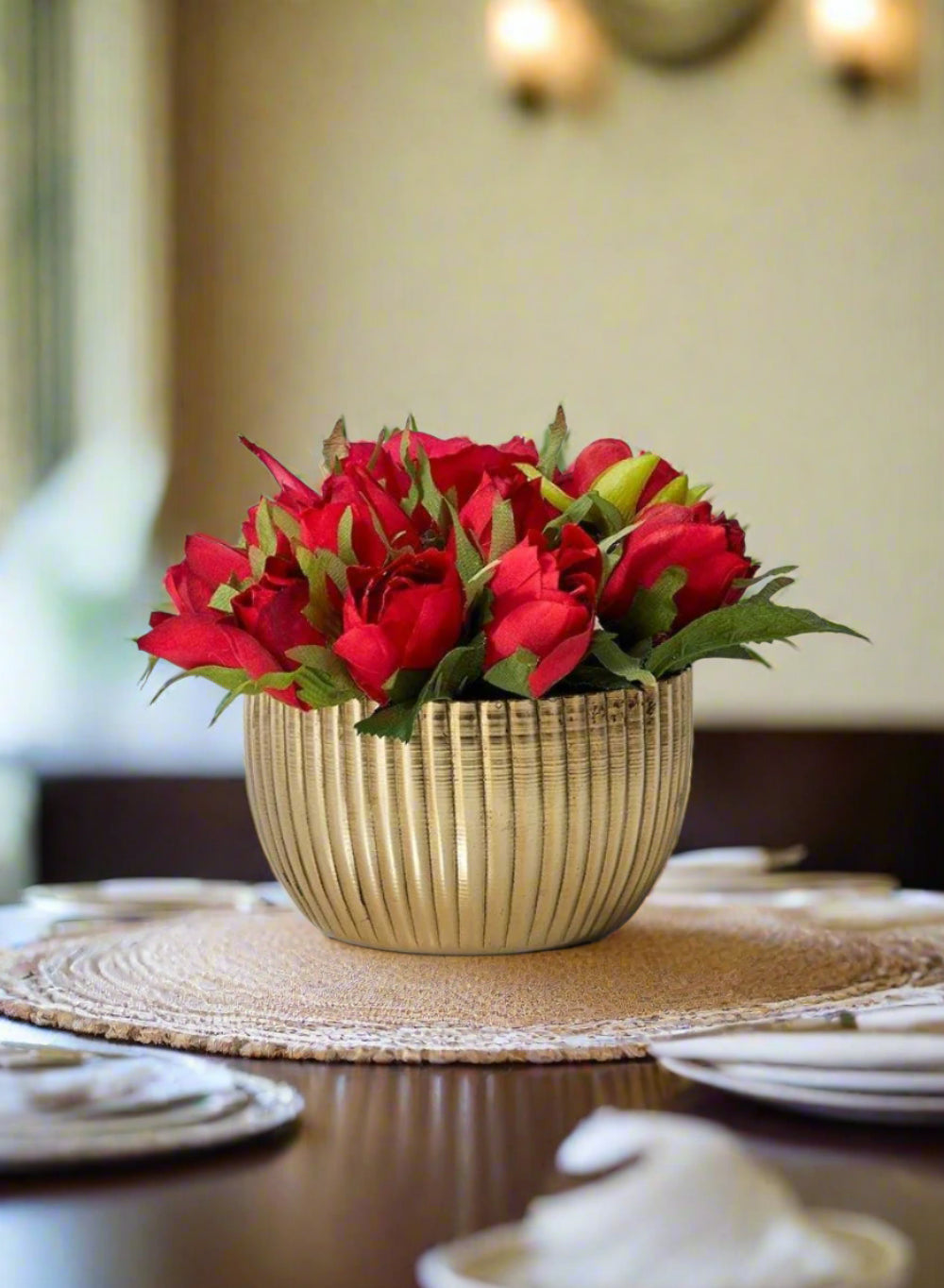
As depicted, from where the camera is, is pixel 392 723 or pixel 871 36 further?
pixel 871 36

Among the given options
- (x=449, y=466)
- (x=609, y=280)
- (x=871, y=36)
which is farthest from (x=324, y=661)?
(x=871, y=36)

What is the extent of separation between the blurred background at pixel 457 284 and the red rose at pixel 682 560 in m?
1.85

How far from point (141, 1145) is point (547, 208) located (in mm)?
2413

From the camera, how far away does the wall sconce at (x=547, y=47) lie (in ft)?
8.54

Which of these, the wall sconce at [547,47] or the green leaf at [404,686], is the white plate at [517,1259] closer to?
the green leaf at [404,686]

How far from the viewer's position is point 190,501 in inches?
107

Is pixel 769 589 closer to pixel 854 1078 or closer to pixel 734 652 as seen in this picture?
pixel 734 652

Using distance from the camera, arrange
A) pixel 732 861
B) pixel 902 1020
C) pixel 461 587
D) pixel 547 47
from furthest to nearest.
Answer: pixel 547 47 < pixel 732 861 < pixel 461 587 < pixel 902 1020

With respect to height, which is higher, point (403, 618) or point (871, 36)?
point (871, 36)

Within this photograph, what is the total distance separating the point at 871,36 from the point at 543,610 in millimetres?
2190

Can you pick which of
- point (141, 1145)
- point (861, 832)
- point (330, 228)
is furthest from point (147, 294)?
point (141, 1145)

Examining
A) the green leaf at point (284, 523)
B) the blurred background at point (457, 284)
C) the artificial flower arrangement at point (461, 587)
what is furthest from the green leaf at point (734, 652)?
the blurred background at point (457, 284)

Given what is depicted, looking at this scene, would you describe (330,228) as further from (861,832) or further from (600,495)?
(600,495)

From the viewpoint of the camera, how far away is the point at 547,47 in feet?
8.57
